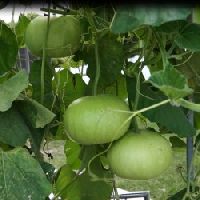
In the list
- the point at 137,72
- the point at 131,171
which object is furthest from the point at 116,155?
the point at 137,72

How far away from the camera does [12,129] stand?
0.76m

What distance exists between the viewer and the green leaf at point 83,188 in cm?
98

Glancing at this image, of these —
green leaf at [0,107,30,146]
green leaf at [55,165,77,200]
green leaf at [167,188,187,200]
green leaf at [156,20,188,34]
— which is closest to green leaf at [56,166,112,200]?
green leaf at [55,165,77,200]

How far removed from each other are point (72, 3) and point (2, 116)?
0.69 feet

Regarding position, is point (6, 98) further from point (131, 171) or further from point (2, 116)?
point (131, 171)

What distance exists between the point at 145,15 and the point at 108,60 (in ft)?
0.79

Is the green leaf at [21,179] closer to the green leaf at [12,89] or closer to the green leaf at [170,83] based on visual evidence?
the green leaf at [12,89]

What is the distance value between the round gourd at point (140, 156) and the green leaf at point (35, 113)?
10cm

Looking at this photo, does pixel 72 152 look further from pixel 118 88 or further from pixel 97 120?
pixel 97 120

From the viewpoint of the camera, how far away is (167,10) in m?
0.62

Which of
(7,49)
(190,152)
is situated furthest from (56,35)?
(190,152)

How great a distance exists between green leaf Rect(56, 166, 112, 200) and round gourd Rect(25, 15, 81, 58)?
0.26 metres

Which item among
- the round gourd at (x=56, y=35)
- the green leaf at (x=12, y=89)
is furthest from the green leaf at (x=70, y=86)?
the green leaf at (x=12, y=89)

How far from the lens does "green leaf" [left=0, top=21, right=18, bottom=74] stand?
846 mm
